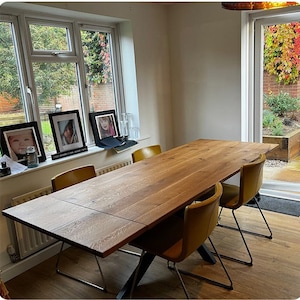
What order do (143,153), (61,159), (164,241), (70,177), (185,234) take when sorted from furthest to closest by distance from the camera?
(143,153), (61,159), (70,177), (164,241), (185,234)

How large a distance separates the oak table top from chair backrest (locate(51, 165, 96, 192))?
23 cm

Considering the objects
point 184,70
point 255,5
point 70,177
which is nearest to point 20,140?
point 70,177

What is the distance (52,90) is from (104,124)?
2.15 ft

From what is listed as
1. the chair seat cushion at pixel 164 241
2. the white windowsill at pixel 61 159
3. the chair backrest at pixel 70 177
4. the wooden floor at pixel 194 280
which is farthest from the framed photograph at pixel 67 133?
the chair seat cushion at pixel 164 241

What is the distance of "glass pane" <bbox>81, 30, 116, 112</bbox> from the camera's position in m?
3.22

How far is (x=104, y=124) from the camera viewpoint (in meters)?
3.34

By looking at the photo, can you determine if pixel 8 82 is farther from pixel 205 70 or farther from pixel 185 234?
pixel 205 70

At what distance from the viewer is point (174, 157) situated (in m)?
2.68

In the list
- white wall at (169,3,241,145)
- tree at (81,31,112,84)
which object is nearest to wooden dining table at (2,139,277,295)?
white wall at (169,3,241,145)

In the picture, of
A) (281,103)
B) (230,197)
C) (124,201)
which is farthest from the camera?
(281,103)

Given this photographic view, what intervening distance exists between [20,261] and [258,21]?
3311 mm

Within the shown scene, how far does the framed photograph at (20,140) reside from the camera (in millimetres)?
2500

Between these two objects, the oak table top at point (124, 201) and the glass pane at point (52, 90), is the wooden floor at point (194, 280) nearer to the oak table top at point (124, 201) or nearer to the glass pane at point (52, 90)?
the oak table top at point (124, 201)

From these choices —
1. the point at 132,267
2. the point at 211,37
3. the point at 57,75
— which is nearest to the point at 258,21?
the point at 211,37
